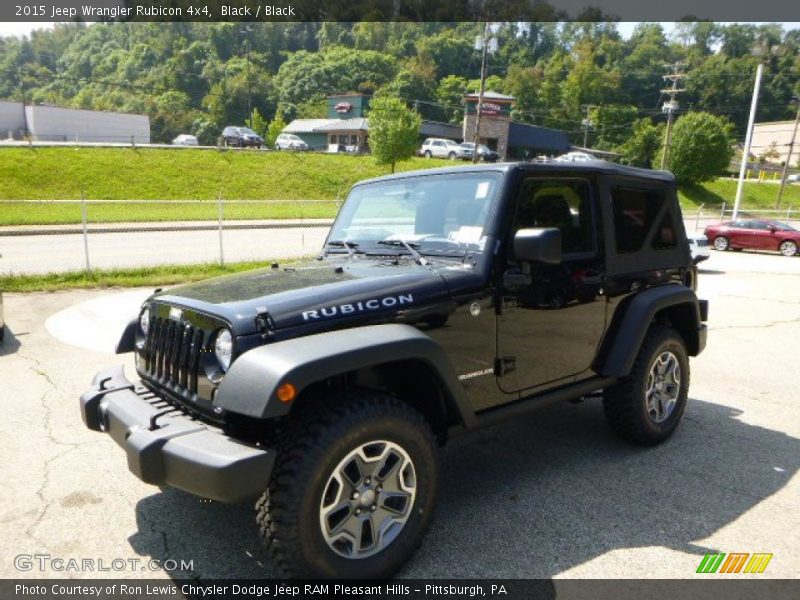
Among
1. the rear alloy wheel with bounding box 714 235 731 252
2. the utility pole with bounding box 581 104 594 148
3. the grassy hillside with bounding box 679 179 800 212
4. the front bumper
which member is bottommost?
the grassy hillside with bounding box 679 179 800 212

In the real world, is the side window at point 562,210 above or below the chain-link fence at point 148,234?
above

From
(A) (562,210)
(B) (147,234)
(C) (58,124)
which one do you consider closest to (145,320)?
(A) (562,210)

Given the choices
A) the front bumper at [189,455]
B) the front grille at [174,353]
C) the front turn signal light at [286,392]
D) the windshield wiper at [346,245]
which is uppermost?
the windshield wiper at [346,245]

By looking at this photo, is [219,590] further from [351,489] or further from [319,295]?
[319,295]

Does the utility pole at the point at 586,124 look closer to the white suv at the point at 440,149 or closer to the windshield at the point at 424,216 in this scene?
the white suv at the point at 440,149

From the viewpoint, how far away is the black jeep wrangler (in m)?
2.41

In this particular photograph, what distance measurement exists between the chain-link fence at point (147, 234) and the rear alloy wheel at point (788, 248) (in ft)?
54.1

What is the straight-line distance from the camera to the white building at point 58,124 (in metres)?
59.0

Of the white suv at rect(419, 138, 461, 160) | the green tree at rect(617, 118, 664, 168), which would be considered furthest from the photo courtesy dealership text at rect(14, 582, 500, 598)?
the green tree at rect(617, 118, 664, 168)

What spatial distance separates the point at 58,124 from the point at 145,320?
68294 millimetres

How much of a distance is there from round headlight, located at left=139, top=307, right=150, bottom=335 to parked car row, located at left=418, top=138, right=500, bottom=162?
47801mm

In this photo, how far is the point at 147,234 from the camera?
19594mm

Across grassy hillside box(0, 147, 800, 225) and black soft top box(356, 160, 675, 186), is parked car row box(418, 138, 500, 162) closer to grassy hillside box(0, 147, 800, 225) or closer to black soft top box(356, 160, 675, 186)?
grassy hillside box(0, 147, 800, 225)

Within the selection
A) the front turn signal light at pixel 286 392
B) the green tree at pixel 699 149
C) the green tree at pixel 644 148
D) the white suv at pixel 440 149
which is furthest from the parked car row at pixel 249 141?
the front turn signal light at pixel 286 392
